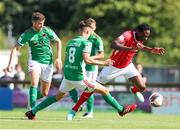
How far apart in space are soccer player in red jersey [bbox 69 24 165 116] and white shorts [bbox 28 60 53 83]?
1041 millimetres

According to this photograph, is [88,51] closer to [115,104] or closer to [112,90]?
[115,104]

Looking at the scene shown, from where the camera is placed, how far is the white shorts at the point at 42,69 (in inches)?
846

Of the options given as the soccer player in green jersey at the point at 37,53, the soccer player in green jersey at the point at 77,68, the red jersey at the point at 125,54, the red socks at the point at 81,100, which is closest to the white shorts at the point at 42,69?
the soccer player in green jersey at the point at 37,53

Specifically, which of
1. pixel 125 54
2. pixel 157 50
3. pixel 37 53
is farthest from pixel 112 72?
pixel 37 53

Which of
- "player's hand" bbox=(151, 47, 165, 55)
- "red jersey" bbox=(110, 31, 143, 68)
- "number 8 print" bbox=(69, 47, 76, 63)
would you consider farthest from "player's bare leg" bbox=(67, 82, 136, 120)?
"player's hand" bbox=(151, 47, 165, 55)

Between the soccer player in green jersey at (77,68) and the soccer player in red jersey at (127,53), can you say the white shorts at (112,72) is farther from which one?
the soccer player in green jersey at (77,68)

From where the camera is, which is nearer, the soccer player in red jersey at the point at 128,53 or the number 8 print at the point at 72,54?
the number 8 print at the point at 72,54

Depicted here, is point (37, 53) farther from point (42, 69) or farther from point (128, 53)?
point (128, 53)

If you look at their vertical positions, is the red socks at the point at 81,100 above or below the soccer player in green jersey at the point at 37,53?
below

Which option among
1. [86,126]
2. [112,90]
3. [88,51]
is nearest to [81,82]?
[88,51]

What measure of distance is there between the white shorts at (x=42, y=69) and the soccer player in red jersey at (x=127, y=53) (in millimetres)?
1041

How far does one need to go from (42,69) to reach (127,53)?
2060mm

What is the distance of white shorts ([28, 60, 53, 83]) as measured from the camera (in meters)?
21.5

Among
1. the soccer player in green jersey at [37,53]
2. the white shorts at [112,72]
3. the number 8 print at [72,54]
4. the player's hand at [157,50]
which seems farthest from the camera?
the white shorts at [112,72]
